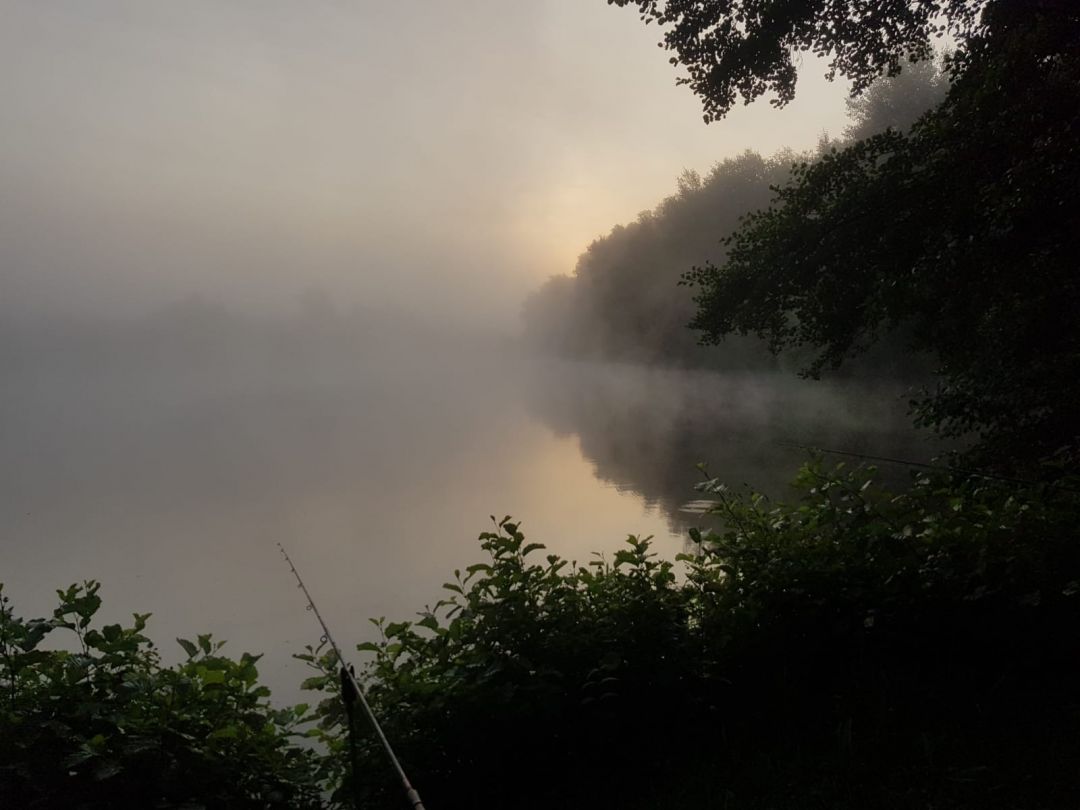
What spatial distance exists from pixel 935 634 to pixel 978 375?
5.34m

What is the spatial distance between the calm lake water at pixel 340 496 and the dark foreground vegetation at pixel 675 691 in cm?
471

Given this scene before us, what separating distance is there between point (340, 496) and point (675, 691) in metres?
17.5

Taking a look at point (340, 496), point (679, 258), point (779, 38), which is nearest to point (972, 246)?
point (779, 38)

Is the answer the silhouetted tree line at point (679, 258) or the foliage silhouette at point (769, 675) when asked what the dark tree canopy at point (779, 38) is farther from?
the silhouetted tree line at point (679, 258)

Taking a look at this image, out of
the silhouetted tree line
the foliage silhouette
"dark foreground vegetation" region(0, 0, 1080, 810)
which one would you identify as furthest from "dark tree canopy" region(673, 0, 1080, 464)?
the silhouetted tree line

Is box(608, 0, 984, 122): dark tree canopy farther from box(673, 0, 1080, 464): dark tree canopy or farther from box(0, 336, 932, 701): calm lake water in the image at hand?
box(0, 336, 932, 701): calm lake water

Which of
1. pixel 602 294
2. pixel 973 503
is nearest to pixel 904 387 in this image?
pixel 973 503

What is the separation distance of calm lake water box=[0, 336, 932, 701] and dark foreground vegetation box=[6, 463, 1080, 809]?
15.5 ft

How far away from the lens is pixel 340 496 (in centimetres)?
2016

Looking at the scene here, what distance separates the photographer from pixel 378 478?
75.0 ft

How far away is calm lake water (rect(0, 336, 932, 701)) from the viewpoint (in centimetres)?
1178

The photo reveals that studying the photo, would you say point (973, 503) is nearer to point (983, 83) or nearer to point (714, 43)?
point (983, 83)

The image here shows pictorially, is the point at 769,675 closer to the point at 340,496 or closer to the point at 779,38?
the point at 779,38

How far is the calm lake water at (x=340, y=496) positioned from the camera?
11.8m
